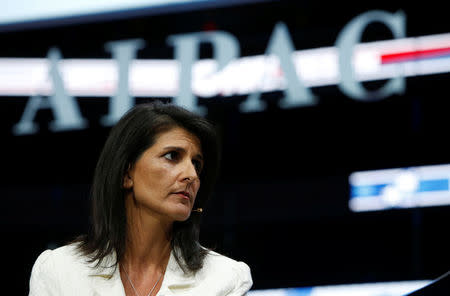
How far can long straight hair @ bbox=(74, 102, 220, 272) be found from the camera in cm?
195

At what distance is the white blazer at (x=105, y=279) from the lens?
1.92 m

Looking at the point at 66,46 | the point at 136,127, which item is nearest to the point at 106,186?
the point at 136,127

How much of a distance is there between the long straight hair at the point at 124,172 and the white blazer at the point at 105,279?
0.08 ft

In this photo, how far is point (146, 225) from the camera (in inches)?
78.2

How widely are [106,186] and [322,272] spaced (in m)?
2.53

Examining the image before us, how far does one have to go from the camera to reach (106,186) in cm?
198

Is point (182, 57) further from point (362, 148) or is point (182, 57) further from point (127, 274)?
point (127, 274)

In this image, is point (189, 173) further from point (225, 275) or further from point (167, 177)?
point (225, 275)

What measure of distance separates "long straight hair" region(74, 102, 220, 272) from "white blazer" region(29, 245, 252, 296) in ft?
0.08

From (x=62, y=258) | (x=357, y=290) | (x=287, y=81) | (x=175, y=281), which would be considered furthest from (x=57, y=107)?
(x=175, y=281)

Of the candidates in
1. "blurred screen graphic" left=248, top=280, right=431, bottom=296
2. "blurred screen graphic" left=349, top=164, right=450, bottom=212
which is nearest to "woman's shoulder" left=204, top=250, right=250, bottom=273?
"blurred screen graphic" left=248, top=280, right=431, bottom=296

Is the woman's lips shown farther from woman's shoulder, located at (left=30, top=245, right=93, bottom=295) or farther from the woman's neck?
woman's shoulder, located at (left=30, top=245, right=93, bottom=295)

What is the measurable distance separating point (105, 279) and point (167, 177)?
0.33m

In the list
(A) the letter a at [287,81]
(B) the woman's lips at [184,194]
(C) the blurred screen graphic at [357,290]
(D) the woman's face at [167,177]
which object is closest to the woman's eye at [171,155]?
(D) the woman's face at [167,177]
